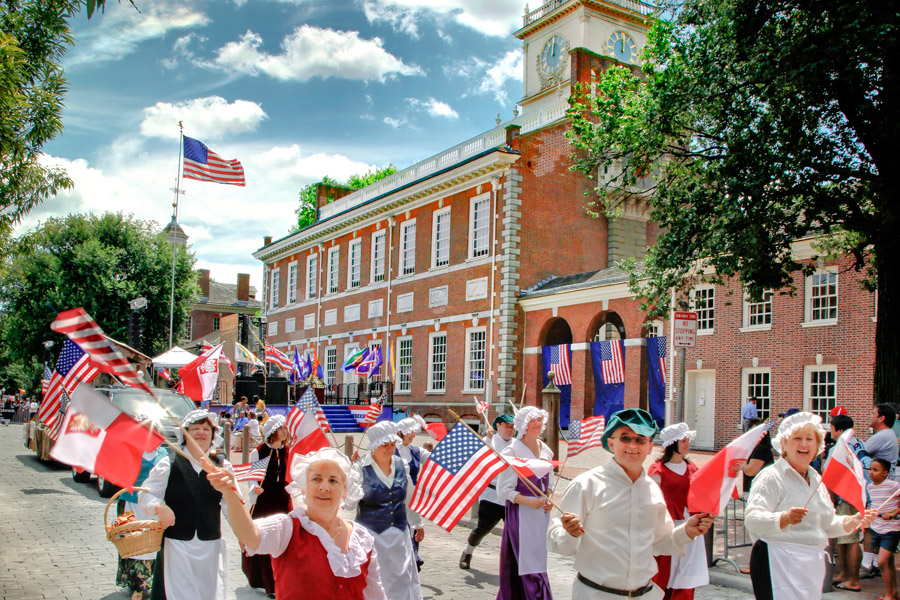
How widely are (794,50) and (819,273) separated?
1134 centimetres

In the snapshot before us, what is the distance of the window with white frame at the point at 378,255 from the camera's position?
130ft

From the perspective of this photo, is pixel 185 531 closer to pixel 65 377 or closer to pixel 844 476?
pixel 844 476

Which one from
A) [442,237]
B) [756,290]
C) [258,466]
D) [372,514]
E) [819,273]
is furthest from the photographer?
[442,237]

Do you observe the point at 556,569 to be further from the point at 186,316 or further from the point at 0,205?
the point at 186,316

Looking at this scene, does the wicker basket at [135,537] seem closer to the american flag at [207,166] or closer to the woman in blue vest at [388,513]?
the woman in blue vest at [388,513]

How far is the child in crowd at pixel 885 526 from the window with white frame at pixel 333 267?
118 feet

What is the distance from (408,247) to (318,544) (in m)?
33.8

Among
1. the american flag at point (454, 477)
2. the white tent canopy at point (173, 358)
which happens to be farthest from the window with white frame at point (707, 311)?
the american flag at point (454, 477)

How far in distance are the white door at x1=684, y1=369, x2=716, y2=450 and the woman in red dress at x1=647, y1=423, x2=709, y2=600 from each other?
1827 centimetres

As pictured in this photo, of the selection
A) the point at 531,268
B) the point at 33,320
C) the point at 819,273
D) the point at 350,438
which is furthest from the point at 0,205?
the point at 33,320

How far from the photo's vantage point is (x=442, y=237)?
35.3m

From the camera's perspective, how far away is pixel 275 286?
51344 mm

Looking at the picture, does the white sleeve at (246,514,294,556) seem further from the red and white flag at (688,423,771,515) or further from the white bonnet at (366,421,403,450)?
the white bonnet at (366,421,403,450)

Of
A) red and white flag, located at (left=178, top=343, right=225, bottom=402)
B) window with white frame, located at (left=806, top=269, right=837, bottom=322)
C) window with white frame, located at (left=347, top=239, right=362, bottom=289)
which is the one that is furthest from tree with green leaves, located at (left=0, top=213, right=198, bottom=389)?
window with white frame, located at (left=806, top=269, right=837, bottom=322)
